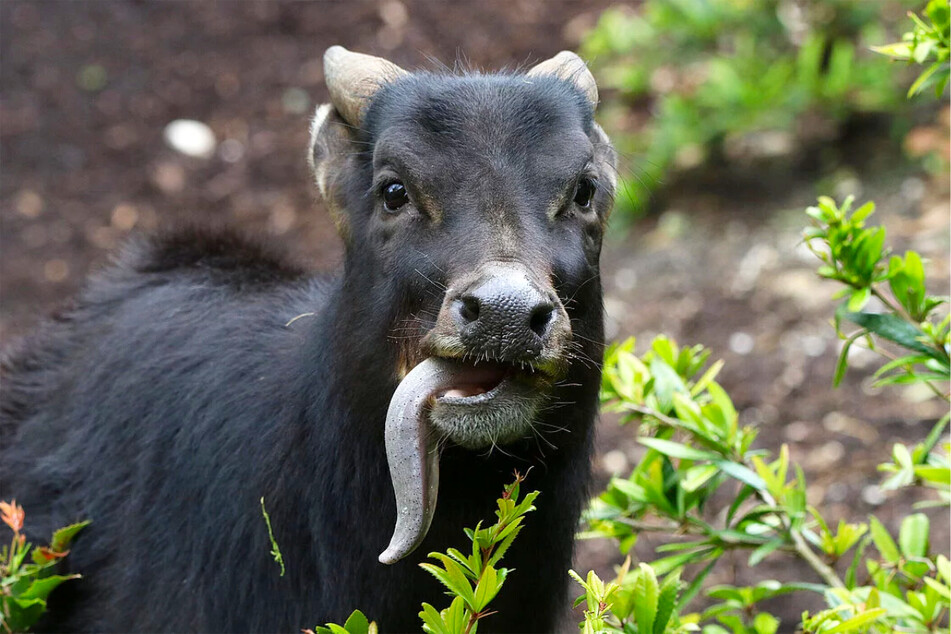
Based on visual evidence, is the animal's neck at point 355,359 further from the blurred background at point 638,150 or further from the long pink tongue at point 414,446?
the blurred background at point 638,150

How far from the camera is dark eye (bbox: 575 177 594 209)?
3.54m

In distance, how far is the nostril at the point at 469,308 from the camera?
2.91 meters

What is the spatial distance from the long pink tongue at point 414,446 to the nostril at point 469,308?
18 cm

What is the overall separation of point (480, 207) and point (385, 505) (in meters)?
0.99

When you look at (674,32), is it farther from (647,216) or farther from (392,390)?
(392,390)

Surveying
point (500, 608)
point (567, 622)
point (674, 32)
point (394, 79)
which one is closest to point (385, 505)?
point (500, 608)

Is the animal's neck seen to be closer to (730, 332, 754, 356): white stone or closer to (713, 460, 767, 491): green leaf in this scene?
(713, 460, 767, 491): green leaf

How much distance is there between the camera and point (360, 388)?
11.6 feet

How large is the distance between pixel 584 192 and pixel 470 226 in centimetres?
54

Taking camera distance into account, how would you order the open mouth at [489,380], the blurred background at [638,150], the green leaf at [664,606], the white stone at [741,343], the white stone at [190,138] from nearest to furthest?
the green leaf at [664,606] → the open mouth at [489,380] → the blurred background at [638,150] → the white stone at [741,343] → the white stone at [190,138]

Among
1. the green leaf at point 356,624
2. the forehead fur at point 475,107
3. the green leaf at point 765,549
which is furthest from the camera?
the green leaf at point 765,549

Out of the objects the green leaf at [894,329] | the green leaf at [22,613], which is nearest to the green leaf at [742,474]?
the green leaf at [894,329]

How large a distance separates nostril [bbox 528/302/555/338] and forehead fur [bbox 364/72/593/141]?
2.17 feet

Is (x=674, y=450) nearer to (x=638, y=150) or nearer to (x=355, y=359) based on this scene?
(x=355, y=359)
